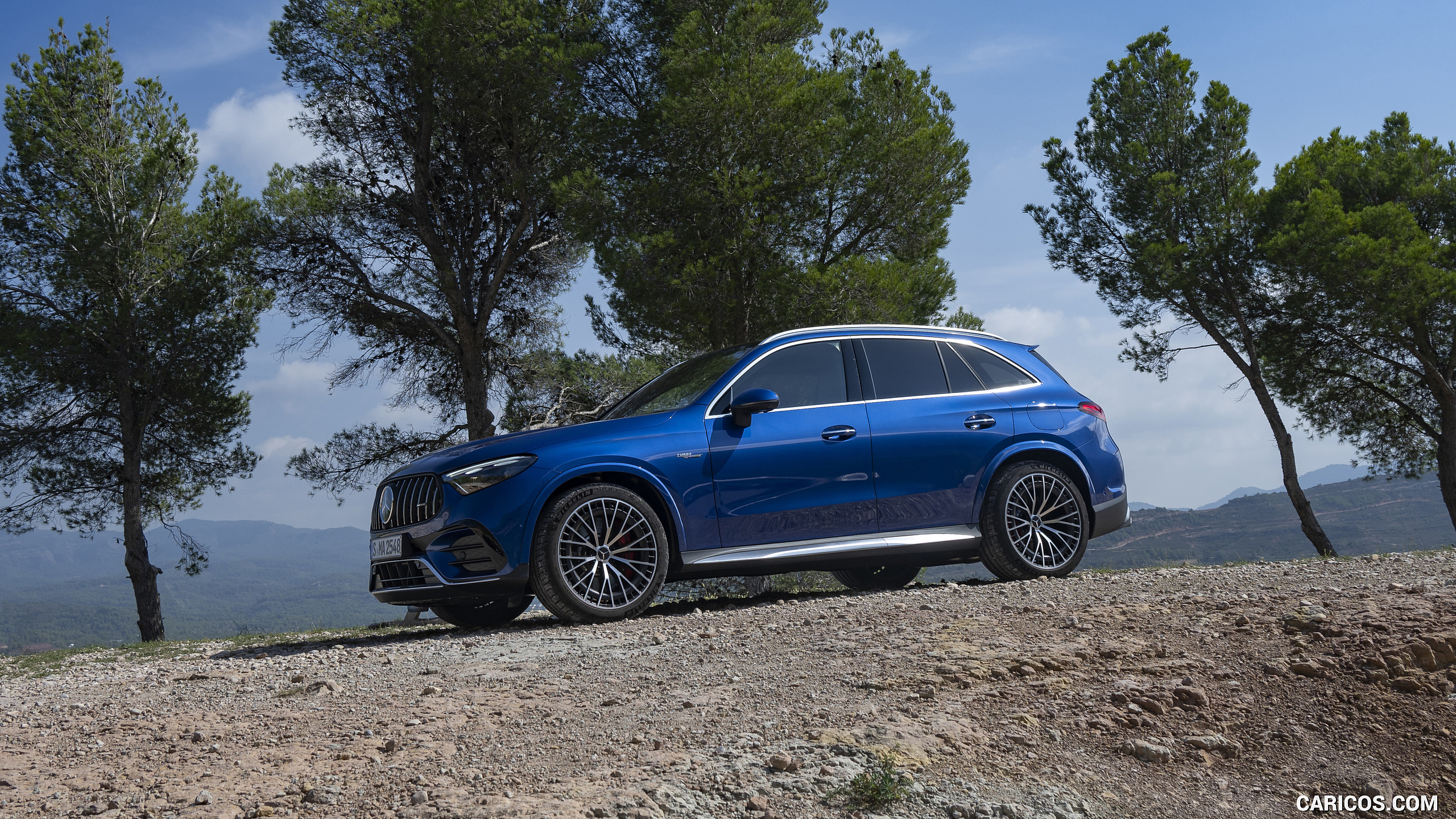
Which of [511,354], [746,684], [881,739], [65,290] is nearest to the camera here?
[881,739]

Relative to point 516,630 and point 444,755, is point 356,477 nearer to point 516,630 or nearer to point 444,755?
point 516,630

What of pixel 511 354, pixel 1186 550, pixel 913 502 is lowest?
pixel 1186 550

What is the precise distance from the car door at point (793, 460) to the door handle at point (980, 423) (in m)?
0.83

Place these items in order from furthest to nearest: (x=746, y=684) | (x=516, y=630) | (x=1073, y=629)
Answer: (x=516, y=630) → (x=1073, y=629) → (x=746, y=684)

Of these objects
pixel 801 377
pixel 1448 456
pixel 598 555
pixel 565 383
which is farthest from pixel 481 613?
pixel 1448 456

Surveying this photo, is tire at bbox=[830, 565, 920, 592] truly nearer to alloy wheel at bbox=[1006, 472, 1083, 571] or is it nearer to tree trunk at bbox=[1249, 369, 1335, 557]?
alloy wheel at bbox=[1006, 472, 1083, 571]

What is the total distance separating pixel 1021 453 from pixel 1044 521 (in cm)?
53

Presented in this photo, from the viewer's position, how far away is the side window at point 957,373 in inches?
272

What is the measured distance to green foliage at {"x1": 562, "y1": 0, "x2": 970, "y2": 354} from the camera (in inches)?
635

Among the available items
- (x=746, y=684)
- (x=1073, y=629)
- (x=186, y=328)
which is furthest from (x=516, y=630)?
(x=186, y=328)

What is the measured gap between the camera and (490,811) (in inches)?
111

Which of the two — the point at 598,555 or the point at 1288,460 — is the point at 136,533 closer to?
the point at 598,555

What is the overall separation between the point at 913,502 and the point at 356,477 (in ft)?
49.9

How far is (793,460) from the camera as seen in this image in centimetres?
612
